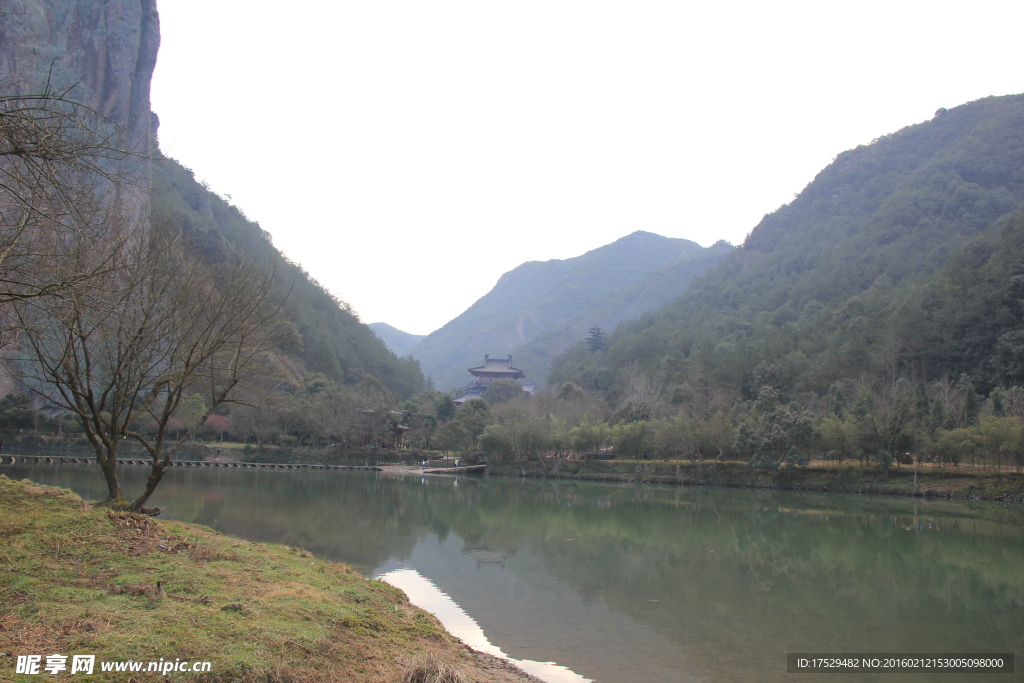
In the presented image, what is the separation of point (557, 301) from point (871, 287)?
4009 inches

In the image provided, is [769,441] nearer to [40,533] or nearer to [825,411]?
[825,411]

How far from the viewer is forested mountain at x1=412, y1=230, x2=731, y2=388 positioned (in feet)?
408

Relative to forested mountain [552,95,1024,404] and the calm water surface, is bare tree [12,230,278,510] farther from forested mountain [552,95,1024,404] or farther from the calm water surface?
forested mountain [552,95,1024,404]

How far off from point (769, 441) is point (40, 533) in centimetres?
3308

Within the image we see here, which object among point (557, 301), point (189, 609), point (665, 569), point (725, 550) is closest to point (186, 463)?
point (725, 550)

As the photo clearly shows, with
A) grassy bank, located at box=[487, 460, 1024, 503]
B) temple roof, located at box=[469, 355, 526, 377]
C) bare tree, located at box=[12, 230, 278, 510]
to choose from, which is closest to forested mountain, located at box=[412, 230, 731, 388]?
temple roof, located at box=[469, 355, 526, 377]

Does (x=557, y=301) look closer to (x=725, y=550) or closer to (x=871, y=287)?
(x=871, y=287)

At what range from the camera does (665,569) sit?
13.0 meters

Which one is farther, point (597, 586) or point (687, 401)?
point (687, 401)

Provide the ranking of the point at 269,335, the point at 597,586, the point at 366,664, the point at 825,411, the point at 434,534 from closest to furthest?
the point at 366,664, the point at 597,586, the point at 269,335, the point at 434,534, the point at 825,411

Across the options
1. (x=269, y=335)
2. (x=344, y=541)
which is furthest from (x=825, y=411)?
(x=269, y=335)

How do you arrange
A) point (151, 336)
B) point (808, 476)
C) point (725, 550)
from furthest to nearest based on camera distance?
point (808, 476), point (725, 550), point (151, 336)

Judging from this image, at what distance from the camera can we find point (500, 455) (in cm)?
4325

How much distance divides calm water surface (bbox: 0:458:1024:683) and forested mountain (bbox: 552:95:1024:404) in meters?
16.9
